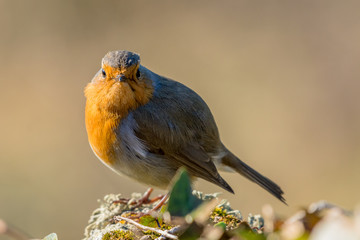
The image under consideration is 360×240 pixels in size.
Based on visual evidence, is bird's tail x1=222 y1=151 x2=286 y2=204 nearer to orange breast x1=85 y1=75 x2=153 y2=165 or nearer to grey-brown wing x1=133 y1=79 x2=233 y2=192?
grey-brown wing x1=133 y1=79 x2=233 y2=192

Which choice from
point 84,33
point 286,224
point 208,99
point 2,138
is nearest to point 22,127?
point 2,138

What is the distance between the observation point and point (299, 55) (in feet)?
30.0

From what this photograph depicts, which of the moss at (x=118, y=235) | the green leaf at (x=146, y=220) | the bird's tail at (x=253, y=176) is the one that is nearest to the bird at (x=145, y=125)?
the bird's tail at (x=253, y=176)

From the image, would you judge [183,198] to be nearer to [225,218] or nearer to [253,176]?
[225,218]

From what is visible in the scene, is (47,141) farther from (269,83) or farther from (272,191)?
(272,191)

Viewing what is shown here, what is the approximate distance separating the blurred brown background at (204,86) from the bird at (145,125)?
8.61 feet

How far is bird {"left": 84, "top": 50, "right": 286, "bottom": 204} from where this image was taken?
341 cm

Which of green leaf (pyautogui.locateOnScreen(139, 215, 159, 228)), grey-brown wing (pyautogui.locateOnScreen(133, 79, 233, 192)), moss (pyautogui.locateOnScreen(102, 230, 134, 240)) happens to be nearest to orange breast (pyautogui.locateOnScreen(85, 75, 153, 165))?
grey-brown wing (pyautogui.locateOnScreen(133, 79, 233, 192))

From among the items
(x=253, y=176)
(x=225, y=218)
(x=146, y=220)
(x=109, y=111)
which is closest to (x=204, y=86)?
(x=253, y=176)

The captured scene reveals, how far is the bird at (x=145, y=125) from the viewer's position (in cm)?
341

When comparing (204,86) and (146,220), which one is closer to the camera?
(146,220)

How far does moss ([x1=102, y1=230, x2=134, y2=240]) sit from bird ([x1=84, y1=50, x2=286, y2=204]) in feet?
4.70

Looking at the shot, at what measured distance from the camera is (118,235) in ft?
6.49

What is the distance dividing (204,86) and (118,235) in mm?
6590
